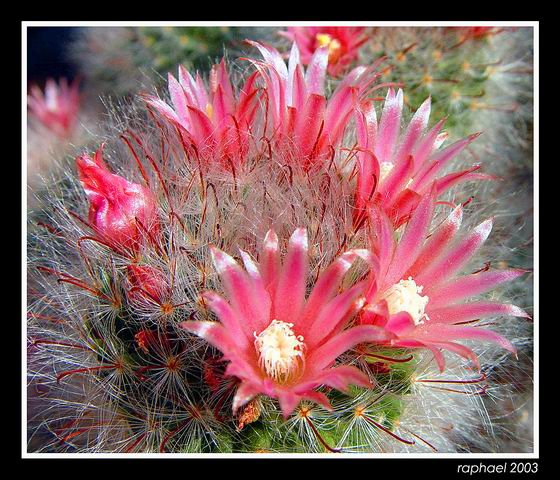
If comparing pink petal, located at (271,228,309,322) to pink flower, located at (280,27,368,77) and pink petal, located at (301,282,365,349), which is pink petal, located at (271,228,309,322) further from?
pink flower, located at (280,27,368,77)

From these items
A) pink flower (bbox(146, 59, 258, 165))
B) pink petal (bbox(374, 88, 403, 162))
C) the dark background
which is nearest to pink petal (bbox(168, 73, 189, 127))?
pink flower (bbox(146, 59, 258, 165))

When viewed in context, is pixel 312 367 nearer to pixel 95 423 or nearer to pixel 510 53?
pixel 95 423

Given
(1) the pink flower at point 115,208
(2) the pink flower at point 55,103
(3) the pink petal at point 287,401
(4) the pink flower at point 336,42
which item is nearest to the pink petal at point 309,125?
(1) the pink flower at point 115,208

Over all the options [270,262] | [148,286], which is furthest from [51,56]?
[270,262]

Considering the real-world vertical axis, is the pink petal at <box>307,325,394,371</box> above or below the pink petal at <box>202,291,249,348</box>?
below

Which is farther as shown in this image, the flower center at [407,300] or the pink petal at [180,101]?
the pink petal at [180,101]

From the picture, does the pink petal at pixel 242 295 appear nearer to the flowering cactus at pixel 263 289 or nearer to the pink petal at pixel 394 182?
the flowering cactus at pixel 263 289
